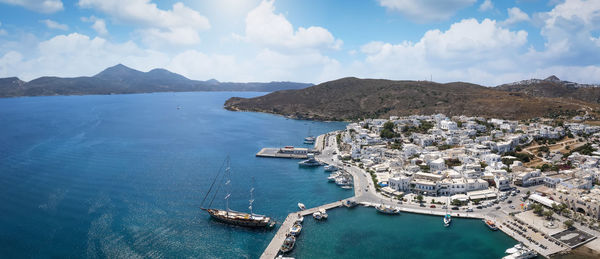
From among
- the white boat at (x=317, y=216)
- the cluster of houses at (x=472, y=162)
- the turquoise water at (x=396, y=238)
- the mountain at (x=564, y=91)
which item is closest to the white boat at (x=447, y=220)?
the turquoise water at (x=396, y=238)

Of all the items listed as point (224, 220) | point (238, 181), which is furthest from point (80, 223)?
point (238, 181)

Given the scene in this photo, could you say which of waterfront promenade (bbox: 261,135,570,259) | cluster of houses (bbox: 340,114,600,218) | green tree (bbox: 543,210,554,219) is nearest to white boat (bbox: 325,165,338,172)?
waterfront promenade (bbox: 261,135,570,259)

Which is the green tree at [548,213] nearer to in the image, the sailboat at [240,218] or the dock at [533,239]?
the dock at [533,239]

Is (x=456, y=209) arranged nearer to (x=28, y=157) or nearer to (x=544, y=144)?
(x=544, y=144)

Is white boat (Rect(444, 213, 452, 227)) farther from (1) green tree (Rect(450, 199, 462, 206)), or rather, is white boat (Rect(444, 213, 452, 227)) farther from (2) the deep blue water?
(2) the deep blue water

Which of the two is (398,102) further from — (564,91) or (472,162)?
(472,162)

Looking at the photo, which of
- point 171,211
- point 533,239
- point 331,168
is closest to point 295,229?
point 171,211
